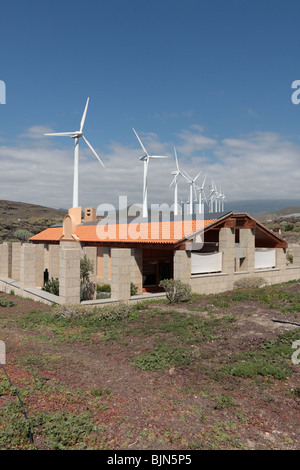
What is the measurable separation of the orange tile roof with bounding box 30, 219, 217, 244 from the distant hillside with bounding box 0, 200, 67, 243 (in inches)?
1692

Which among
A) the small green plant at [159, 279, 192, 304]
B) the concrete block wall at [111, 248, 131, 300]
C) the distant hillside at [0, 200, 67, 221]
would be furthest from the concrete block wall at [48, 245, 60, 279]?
the distant hillside at [0, 200, 67, 221]

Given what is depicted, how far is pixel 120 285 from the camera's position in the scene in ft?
64.1

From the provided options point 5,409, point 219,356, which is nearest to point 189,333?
point 219,356

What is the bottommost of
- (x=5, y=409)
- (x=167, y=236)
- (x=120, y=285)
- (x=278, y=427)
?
(x=278, y=427)

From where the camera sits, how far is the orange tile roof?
77.2 ft

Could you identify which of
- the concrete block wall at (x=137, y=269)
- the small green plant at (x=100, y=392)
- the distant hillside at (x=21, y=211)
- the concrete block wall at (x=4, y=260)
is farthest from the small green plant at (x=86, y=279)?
the distant hillside at (x=21, y=211)

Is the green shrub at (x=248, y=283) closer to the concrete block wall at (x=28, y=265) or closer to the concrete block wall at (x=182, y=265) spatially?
the concrete block wall at (x=182, y=265)

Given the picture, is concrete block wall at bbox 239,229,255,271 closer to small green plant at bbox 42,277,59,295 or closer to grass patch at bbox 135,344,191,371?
small green plant at bbox 42,277,59,295

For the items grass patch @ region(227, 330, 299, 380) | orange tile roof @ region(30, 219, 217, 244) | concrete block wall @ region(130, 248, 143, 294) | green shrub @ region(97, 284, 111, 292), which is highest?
orange tile roof @ region(30, 219, 217, 244)

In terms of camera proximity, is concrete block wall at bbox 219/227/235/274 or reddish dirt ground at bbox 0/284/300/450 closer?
reddish dirt ground at bbox 0/284/300/450

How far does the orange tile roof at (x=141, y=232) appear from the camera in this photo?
926 inches

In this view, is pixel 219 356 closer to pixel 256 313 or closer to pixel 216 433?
pixel 216 433

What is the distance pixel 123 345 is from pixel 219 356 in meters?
3.79

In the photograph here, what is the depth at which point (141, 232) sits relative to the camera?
1081 inches
